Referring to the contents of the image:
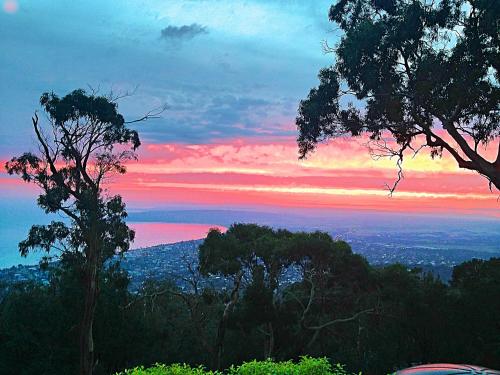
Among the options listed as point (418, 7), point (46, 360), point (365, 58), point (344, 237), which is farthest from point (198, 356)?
point (418, 7)

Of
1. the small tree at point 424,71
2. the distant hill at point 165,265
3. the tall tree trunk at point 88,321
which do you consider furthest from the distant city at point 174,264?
the small tree at point 424,71

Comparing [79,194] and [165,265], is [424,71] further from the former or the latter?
[165,265]

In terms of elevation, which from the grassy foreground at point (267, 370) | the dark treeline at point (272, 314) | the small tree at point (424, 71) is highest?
the small tree at point (424, 71)

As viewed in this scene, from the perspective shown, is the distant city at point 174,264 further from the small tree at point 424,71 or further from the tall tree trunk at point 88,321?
the small tree at point 424,71

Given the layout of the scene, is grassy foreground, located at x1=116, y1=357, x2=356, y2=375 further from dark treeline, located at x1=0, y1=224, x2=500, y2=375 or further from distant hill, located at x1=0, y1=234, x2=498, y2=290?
distant hill, located at x1=0, y1=234, x2=498, y2=290

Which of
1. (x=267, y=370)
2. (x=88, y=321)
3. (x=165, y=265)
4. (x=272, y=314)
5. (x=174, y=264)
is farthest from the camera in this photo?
(x=165, y=265)

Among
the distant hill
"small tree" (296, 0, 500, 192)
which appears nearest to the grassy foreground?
"small tree" (296, 0, 500, 192)

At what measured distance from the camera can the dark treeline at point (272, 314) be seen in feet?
59.3

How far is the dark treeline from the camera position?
1808 centimetres

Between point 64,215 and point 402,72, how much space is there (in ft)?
38.8

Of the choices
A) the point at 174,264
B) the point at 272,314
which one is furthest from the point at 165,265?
the point at 272,314

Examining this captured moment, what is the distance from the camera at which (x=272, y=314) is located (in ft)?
66.2

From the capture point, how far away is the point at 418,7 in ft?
38.4

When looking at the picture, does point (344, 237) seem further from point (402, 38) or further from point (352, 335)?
point (402, 38)
